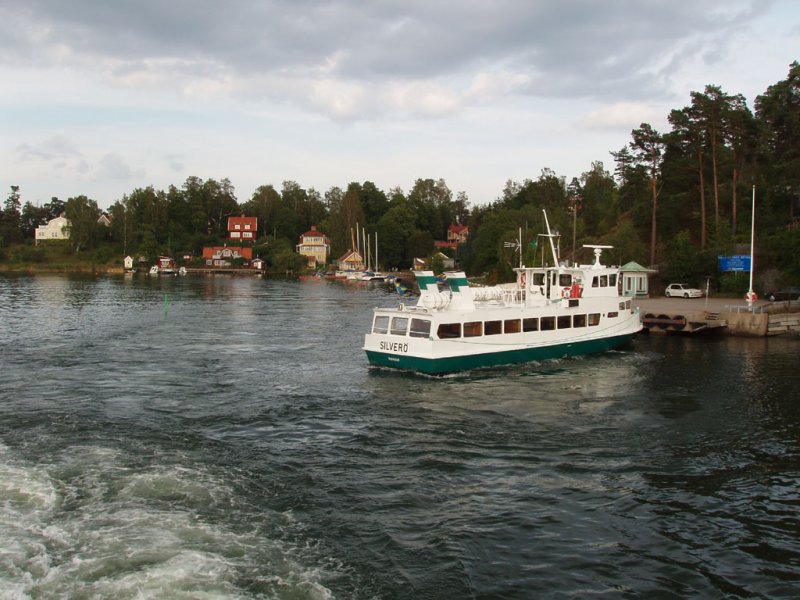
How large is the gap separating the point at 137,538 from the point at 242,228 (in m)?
187

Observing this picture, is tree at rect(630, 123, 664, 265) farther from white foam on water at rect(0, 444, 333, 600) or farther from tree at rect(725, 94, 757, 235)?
white foam on water at rect(0, 444, 333, 600)

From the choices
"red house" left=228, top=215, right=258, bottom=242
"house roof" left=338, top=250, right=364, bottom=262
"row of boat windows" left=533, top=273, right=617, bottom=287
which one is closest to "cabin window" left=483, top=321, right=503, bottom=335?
"row of boat windows" left=533, top=273, right=617, bottom=287

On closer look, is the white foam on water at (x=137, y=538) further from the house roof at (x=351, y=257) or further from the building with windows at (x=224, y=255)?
the building with windows at (x=224, y=255)

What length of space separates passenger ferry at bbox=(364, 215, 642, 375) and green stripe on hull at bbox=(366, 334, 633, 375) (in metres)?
0.05

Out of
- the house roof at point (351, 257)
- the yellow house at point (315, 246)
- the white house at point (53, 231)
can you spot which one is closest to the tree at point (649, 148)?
the house roof at point (351, 257)

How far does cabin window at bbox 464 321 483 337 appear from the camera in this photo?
3203cm

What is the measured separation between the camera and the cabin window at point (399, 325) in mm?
31594

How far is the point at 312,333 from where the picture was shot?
158 feet

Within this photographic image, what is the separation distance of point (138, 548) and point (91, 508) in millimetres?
2624

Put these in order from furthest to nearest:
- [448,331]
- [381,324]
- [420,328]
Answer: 1. [381,324]
2. [448,331]
3. [420,328]

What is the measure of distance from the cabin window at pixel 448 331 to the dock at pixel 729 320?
22.4m

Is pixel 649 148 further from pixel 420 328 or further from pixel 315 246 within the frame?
pixel 315 246

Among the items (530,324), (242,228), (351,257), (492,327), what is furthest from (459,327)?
(242,228)

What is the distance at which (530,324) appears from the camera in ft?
114
